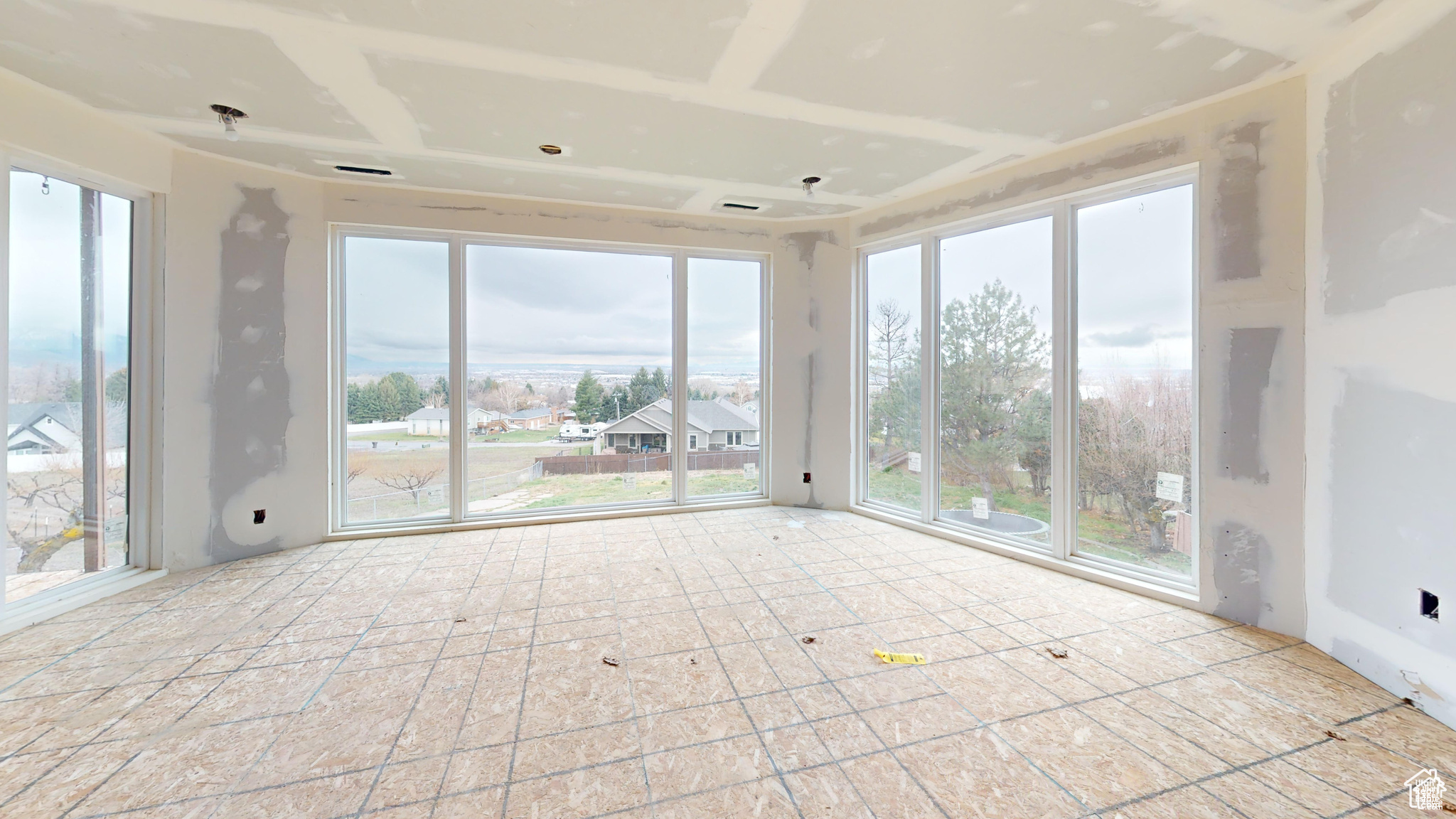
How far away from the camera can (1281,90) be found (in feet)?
8.45

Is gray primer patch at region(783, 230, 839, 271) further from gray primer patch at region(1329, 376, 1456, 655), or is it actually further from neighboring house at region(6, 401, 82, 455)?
neighboring house at region(6, 401, 82, 455)

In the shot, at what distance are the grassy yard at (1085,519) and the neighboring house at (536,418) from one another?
124 inches

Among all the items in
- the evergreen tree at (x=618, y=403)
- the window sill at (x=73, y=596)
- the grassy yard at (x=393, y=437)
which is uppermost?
the evergreen tree at (x=618, y=403)

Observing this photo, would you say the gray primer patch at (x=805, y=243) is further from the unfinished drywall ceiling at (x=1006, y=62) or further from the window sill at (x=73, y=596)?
the window sill at (x=73, y=596)

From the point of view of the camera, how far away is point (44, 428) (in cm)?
288

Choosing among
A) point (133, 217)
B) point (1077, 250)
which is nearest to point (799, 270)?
point (1077, 250)

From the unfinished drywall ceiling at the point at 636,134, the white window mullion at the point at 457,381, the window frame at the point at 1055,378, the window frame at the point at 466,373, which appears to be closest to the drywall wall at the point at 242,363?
the window frame at the point at 466,373

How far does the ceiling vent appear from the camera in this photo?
145 inches

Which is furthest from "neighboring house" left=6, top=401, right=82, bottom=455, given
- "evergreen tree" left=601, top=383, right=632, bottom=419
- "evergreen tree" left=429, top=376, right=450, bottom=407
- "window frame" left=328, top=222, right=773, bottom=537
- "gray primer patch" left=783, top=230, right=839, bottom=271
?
"gray primer patch" left=783, top=230, right=839, bottom=271

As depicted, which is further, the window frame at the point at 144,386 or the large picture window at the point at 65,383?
the window frame at the point at 144,386

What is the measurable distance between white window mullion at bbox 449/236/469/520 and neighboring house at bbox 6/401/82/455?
6.63 ft

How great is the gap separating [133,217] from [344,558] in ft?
8.46

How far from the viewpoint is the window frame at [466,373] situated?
416 cm

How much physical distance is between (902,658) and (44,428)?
476cm
